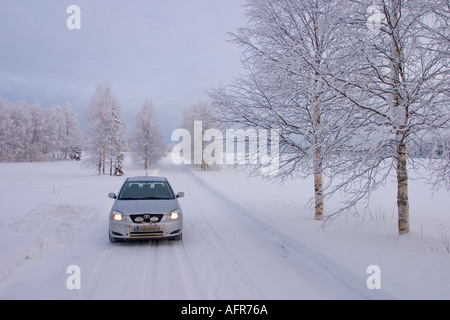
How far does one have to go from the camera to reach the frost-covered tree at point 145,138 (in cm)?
4781

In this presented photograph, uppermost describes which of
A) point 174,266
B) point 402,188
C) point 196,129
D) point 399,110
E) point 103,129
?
point 196,129

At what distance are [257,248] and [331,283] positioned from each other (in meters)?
2.25

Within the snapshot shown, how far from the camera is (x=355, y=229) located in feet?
24.8

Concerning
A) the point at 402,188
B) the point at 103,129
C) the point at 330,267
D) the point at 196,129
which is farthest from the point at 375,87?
the point at 196,129

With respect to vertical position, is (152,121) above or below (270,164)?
above

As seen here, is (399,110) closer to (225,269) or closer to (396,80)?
(396,80)

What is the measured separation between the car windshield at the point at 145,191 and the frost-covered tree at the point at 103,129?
28.1 metres

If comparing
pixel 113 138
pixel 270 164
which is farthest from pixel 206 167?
pixel 270 164

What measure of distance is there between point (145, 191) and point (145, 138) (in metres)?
42.2

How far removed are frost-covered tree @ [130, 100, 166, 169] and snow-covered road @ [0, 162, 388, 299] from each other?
4003 centimetres

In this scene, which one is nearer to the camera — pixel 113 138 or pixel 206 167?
pixel 113 138

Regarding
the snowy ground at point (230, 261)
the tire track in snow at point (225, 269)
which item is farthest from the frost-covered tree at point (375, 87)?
the tire track in snow at point (225, 269)

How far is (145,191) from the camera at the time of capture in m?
8.12
